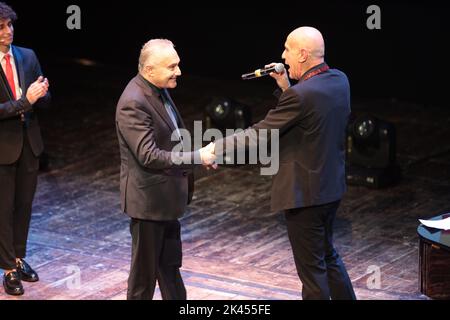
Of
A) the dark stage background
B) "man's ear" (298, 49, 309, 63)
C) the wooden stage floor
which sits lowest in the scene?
the wooden stage floor

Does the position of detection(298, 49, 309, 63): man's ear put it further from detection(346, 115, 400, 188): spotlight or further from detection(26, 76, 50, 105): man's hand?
detection(346, 115, 400, 188): spotlight

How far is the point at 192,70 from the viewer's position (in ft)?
39.5

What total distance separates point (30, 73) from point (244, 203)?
2343 millimetres

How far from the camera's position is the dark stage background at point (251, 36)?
33.9 feet

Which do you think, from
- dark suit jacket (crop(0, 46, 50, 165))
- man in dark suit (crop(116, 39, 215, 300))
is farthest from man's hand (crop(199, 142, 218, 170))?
dark suit jacket (crop(0, 46, 50, 165))

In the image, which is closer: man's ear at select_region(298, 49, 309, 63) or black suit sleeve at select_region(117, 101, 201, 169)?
black suit sleeve at select_region(117, 101, 201, 169)

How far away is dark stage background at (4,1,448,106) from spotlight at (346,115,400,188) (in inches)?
83.5

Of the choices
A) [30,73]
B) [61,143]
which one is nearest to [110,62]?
[61,143]

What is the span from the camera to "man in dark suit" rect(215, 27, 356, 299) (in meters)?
5.23

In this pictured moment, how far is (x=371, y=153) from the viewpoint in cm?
849

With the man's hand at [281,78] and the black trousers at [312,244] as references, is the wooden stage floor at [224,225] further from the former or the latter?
the man's hand at [281,78]

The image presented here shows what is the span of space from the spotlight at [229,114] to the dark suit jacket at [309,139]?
387cm

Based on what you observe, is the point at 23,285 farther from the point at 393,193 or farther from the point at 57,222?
the point at 393,193

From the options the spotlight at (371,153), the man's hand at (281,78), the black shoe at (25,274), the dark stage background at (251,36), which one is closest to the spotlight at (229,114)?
the spotlight at (371,153)
